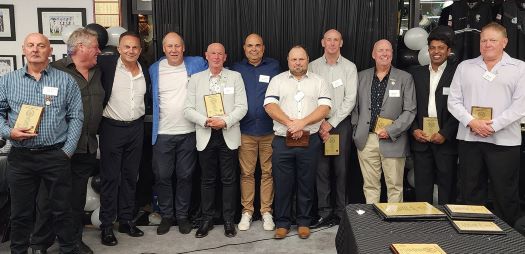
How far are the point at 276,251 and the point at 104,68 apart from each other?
1.78 meters

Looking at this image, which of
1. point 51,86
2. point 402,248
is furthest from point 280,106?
point 402,248

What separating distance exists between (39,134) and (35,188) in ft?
1.28

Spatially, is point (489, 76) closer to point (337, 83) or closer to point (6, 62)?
point (337, 83)

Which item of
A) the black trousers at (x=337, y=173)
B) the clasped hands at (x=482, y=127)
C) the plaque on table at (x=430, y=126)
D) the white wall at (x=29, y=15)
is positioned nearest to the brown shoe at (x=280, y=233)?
the black trousers at (x=337, y=173)

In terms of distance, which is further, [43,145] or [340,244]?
[43,145]

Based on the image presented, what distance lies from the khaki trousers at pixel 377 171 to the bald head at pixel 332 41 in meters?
0.71

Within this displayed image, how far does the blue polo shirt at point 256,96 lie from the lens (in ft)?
12.2

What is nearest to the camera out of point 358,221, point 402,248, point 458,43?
point 402,248

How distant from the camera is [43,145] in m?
2.86

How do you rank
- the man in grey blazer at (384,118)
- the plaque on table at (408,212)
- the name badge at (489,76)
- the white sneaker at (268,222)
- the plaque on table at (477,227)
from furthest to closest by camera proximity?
the white sneaker at (268,222) → the man in grey blazer at (384,118) → the name badge at (489,76) → the plaque on table at (408,212) → the plaque on table at (477,227)

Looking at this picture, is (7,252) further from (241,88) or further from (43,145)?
(241,88)

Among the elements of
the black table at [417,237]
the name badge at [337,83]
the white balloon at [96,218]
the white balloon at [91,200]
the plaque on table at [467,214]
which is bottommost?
the white balloon at [96,218]

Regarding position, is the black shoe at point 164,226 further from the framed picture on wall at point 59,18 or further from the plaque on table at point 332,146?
the framed picture on wall at point 59,18

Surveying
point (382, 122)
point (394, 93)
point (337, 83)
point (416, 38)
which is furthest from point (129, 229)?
point (416, 38)
